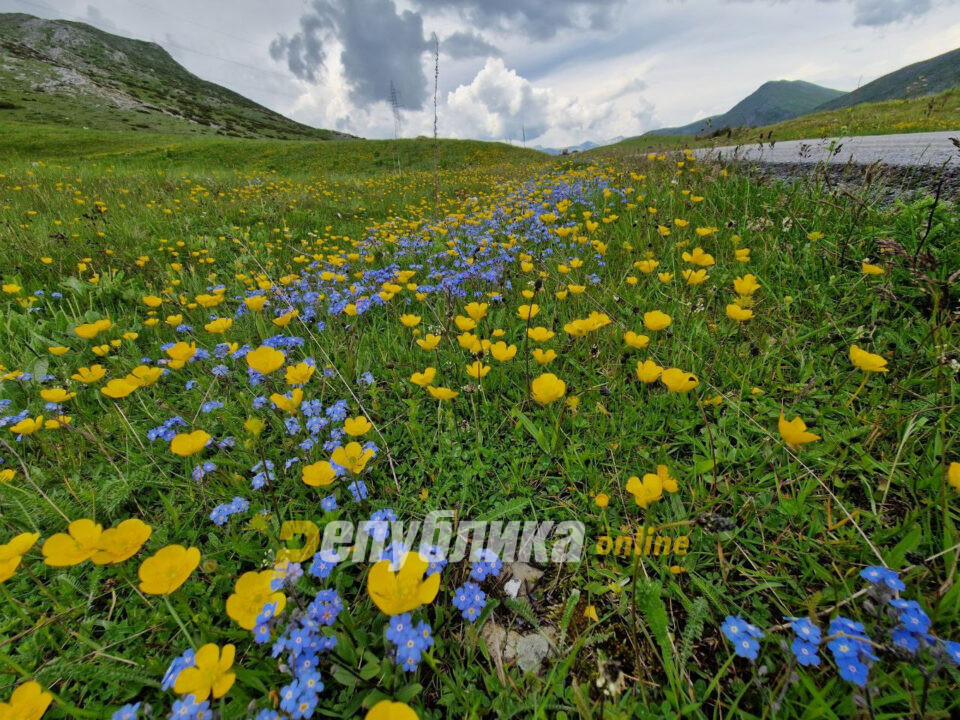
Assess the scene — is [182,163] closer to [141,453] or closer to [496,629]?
[141,453]

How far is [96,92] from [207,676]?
99.7m

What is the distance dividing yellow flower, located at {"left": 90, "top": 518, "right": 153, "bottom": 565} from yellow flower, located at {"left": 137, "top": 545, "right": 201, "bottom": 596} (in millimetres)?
82

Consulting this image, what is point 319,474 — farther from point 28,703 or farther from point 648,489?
point 648,489

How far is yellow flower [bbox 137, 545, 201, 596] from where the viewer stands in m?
1.11

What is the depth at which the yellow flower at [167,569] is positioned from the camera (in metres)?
1.11

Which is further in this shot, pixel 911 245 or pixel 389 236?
pixel 389 236

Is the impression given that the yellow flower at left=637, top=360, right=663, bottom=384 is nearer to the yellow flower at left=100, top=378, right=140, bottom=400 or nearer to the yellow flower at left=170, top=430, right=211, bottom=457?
the yellow flower at left=170, top=430, right=211, bottom=457

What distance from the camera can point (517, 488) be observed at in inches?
73.2

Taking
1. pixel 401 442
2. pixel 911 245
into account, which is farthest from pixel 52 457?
pixel 911 245

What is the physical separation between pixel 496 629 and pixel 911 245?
3.48 meters

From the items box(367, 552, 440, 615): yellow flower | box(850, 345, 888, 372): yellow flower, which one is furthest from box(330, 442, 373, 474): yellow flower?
box(850, 345, 888, 372): yellow flower

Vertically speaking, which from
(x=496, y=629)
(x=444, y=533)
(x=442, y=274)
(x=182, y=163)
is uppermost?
(x=182, y=163)

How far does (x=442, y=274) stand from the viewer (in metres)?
3.40

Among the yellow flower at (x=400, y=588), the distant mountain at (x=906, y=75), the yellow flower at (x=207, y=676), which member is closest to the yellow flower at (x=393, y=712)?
the yellow flower at (x=400, y=588)
